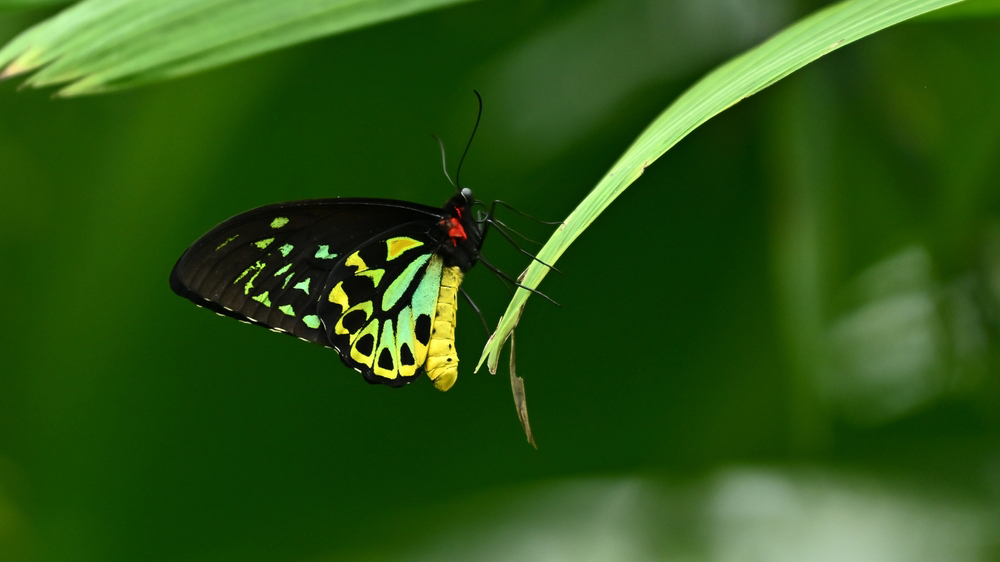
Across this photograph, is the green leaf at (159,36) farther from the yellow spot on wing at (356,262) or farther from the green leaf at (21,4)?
the yellow spot on wing at (356,262)

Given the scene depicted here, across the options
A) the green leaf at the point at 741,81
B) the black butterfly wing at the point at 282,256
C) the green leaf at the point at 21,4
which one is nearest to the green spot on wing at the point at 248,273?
the black butterfly wing at the point at 282,256

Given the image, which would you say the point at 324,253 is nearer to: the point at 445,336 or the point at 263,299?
the point at 263,299

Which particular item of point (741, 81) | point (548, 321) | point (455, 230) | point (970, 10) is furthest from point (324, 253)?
point (970, 10)

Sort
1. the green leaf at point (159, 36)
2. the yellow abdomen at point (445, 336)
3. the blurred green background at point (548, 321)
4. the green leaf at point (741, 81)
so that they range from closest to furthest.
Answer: the green leaf at point (741, 81), the green leaf at point (159, 36), the yellow abdomen at point (445, 336), the blurred green background at point (548, 321)

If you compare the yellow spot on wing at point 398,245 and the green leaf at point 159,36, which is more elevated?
the yellow spot on wing at point 398,245

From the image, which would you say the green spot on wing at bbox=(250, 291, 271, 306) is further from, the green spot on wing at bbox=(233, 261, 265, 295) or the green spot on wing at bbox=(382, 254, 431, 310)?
the green spot on wing at bbox=(382, 254, 431, 310)

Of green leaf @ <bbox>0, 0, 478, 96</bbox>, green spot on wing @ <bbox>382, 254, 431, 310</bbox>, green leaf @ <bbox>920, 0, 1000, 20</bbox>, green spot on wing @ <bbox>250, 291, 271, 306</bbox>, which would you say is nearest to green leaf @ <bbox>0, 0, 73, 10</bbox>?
green leaf @ <bbox>0, 0, 478, 96</bbox>
